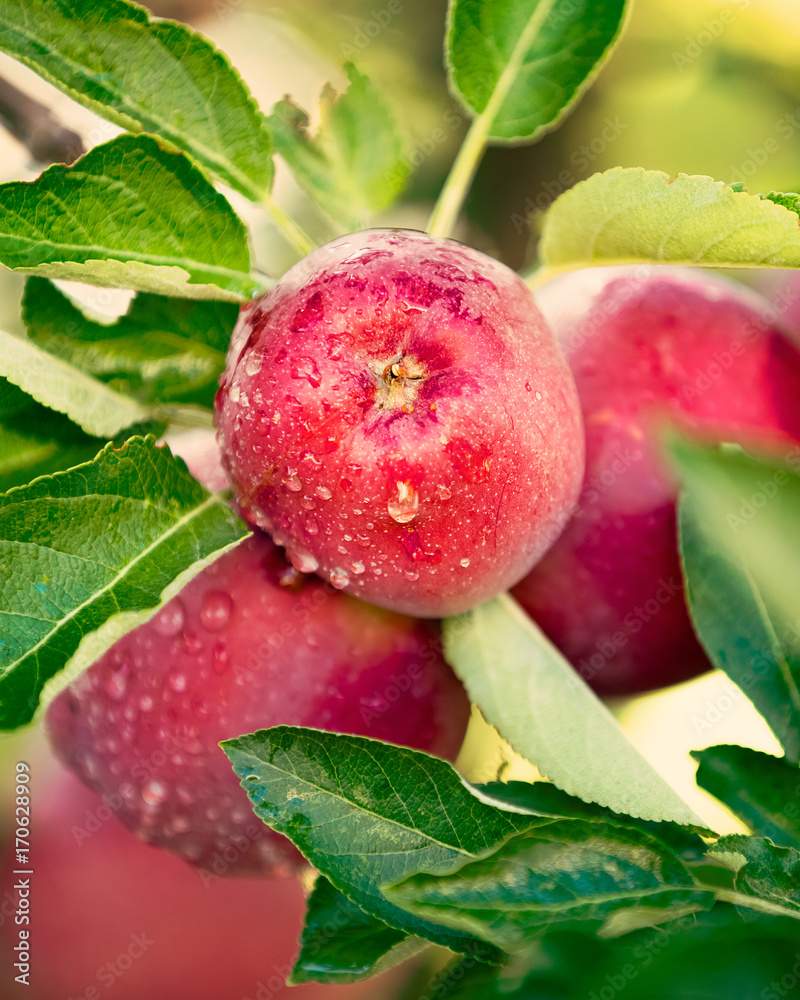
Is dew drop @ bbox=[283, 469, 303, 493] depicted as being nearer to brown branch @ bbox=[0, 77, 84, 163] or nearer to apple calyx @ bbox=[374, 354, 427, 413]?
apple calyx @ bbox=[374, 354, 427, 413]

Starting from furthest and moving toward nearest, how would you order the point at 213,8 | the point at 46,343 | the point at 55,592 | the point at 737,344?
1. the point at 213,8
2. the point at 737,344
3. the point at 46,343
4. the point at 55,592

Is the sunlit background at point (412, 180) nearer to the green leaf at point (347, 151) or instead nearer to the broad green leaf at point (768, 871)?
the green leaf at point (347, 151)


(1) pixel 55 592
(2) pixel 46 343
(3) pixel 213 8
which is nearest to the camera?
(1) pixel 55 592

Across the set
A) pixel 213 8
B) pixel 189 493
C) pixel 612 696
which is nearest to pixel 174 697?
pixel 189 493

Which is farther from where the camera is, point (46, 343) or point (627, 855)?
point (46, 343)

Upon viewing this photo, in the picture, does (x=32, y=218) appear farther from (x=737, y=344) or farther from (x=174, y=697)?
(x=737, y=344)
